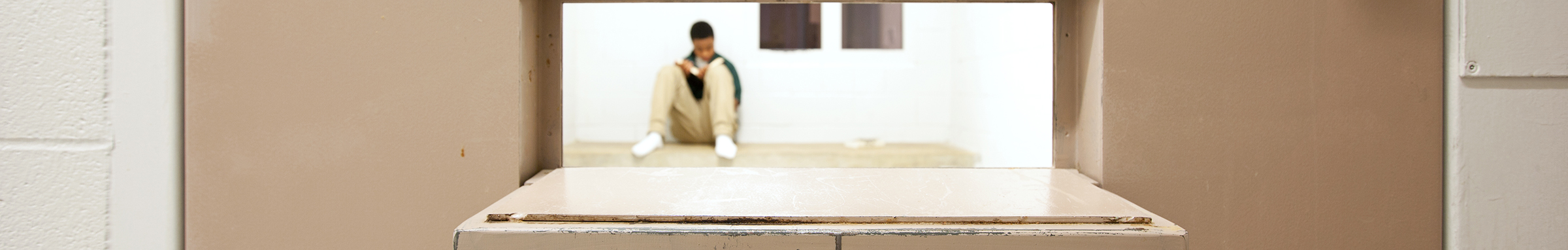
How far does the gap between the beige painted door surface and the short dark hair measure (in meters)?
2.14

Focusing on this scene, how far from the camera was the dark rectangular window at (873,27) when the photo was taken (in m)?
3.05

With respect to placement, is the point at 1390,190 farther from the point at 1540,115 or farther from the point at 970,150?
the point at 970,150

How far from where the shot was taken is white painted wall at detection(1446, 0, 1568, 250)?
759 mm

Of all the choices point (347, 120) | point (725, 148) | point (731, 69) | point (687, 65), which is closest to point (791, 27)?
point (731, 69)

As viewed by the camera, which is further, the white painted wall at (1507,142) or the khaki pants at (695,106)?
the khaki pants at (695,106)

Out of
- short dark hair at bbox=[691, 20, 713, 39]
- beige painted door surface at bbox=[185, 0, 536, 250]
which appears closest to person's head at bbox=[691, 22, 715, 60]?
short dark hair at bbox=[691, 20, 713, 39]

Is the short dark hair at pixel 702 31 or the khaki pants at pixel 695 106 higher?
the short dark hair at pixel 702 31

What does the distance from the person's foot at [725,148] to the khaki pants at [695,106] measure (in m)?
0.04

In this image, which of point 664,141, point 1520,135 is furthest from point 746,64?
point 1520,135

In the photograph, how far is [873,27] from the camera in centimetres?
307

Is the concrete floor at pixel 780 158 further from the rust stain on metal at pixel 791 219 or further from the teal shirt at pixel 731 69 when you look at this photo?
the rust stain on metal at pixel 791 219
